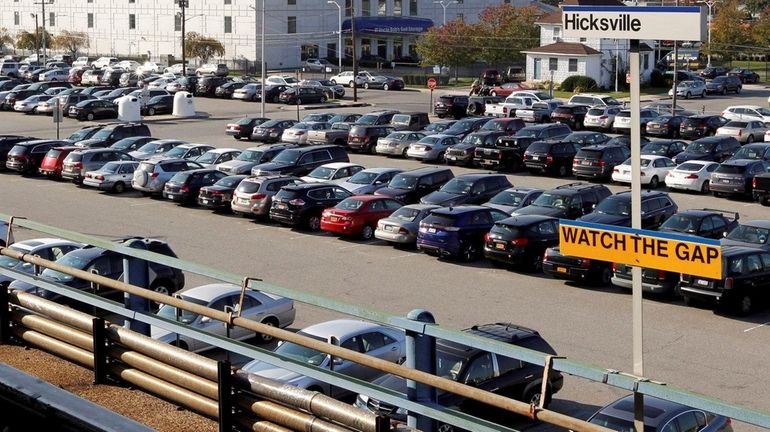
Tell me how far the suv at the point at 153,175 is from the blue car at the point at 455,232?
38.0ft

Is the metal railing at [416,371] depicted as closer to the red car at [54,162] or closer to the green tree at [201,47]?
the red car at [54,162]

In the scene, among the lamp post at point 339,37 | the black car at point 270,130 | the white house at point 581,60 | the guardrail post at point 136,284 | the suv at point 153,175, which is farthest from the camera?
the lamp post at point 339,37

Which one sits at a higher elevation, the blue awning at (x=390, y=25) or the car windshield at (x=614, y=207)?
the blue awning at (x=390, y=25)

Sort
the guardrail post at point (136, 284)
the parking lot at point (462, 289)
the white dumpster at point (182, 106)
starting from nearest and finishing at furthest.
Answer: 1. the guardrail post at point (136, 284)
2. the parking lot at point (462, 289)
3. the white dumpster at point (182, 106)

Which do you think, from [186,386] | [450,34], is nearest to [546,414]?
[186,386]

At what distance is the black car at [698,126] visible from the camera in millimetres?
51094

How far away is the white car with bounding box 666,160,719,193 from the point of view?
37500 millimetres

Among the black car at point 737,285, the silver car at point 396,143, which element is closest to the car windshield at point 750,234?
the black car at point 737,285

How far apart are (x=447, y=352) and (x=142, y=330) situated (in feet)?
22.2

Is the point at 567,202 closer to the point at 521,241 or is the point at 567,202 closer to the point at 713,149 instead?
the point at 521,241

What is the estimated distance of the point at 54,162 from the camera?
39.8m

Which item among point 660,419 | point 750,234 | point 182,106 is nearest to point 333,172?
point 750,234

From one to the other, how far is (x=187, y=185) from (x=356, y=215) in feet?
23.9

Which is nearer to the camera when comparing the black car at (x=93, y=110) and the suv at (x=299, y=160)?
the suv at (x=299, y=160)
